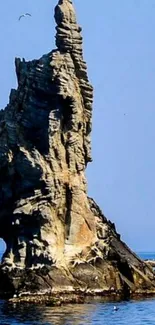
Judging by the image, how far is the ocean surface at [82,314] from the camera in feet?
206

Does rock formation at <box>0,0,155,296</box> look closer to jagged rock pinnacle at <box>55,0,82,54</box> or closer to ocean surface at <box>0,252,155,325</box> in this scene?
jagged rock pinnacle at <box>55,0,82,54</box>

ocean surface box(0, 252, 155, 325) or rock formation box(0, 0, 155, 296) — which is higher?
rock formation box(0, 0, 155, 296)

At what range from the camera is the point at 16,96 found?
8119 centimetres

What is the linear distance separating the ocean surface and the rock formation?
4.18 meters

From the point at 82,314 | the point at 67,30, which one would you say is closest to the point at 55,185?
the point at 67,30

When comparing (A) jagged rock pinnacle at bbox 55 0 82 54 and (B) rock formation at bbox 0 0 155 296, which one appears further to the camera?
(A) jagged rock pinnacle at bbox 55 0 82 54

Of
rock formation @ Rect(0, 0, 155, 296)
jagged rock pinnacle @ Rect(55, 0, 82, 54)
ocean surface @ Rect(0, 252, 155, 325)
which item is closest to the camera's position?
ocean surface @ Rect(0, 252, 155, 325)

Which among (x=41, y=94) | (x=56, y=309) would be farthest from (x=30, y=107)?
(x=56, y=309)

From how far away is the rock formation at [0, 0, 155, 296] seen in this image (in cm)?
7675

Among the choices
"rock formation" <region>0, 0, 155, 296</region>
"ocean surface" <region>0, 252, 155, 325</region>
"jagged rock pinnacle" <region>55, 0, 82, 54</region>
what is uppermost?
"jagged rock pinnacle" <region>55, 0, 82, 54</region>

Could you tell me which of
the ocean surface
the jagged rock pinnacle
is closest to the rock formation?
the jagged rock pinnacle

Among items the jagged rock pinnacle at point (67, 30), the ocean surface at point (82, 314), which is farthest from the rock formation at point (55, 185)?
the ocean surface at point (82, 314)

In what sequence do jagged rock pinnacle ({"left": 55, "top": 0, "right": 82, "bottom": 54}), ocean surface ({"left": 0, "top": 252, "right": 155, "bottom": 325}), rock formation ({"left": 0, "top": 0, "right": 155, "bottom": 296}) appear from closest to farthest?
ocean surface ({"left": 0, "top": 252, "right": 155, "bottom": 325}) < rock formation ({"left": 0, "top": 0, "right": 155, "bottom": 296}) < jagged rock pinnacle ({"left": 55, "top": 0, "right": 82, "bottom": 54})

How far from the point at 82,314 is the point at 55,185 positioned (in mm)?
14938
